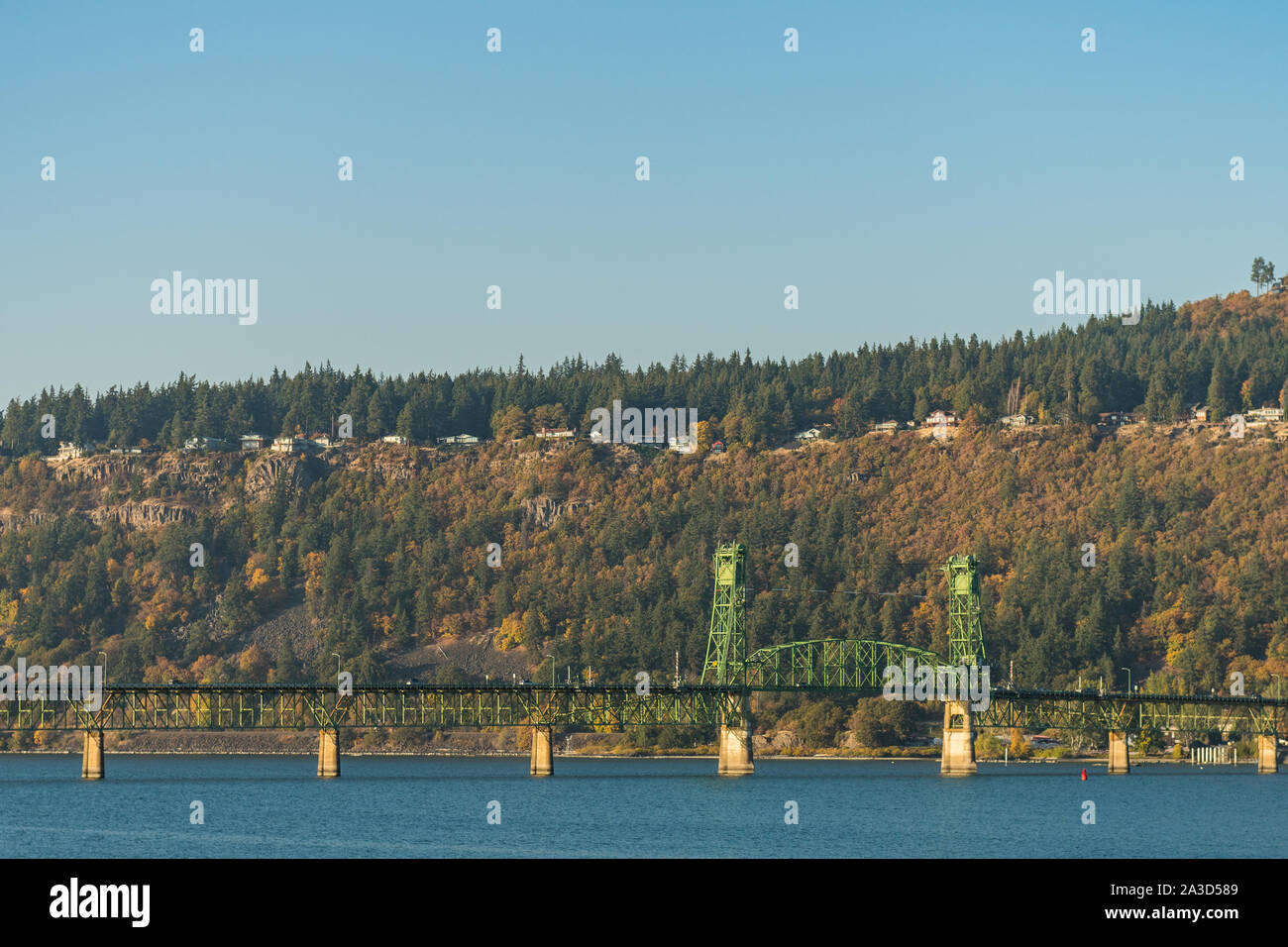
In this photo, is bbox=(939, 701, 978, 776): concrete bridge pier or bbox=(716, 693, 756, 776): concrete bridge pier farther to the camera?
bbox=(716, 693, 756, 776): concrete bridge pier

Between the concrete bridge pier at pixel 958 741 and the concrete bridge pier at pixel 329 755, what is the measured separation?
63.3 metres

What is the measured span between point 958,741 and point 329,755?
217 feet

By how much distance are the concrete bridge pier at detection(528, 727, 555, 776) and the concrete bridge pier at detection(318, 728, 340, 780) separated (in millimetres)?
20769

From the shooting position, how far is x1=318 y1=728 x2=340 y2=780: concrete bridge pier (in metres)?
180

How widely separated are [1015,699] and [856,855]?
107 metres

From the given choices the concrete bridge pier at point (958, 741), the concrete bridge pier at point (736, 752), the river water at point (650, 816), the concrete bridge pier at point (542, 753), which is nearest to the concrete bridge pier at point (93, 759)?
the river water at point (650, 816)

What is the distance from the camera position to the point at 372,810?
428 feet

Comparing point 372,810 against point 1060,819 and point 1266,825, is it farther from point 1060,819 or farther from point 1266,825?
point 1266,825

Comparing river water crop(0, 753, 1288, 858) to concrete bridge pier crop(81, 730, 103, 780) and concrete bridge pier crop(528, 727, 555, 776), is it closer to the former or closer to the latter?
concrete bridge pier crop(528, 727, 555, 776)

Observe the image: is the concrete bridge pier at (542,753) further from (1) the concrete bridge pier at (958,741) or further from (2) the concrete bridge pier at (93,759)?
(2) the concrete bridge pier at (93,759)

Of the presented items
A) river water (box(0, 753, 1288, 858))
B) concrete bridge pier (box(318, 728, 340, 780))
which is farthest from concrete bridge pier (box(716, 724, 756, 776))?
concrete bridge pier (box(318, 728, 340, 780))

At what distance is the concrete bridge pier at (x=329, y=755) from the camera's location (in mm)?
179875
